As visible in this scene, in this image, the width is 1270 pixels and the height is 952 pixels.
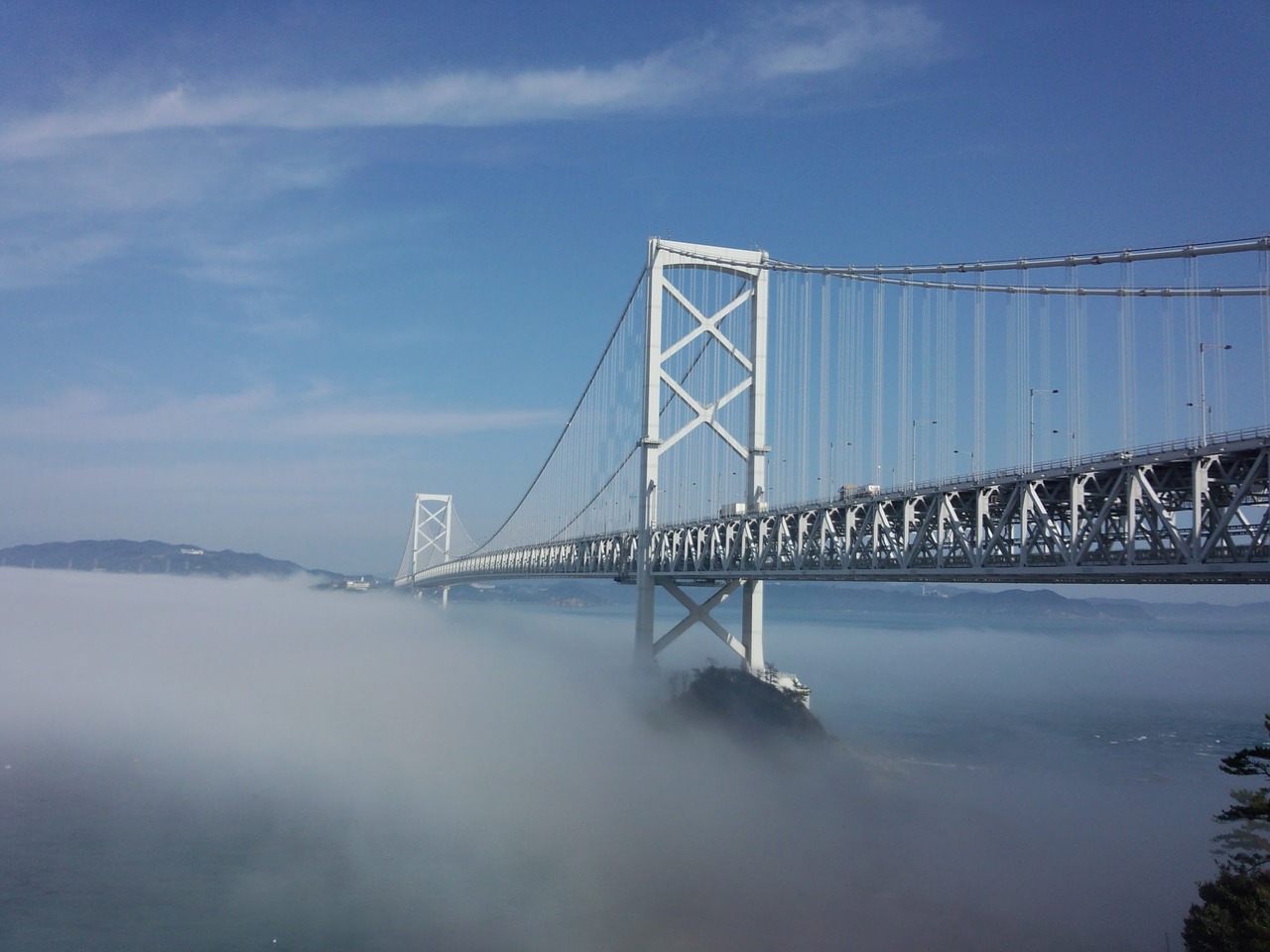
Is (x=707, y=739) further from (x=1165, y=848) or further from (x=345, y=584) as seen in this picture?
(x=345, y=584)

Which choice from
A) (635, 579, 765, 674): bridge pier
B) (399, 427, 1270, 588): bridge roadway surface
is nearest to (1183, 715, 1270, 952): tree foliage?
(399, 427, 1270, 588): bridge roadway surface

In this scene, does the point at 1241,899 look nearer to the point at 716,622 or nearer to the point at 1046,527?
the point at 1046,527

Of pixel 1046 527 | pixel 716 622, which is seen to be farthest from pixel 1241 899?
pixel 716 622

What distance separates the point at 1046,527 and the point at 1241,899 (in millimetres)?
6363

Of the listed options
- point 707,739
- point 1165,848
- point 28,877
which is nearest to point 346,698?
point 707,739

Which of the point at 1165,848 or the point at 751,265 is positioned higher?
the point at 751,265

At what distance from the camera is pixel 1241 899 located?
1484 centimetres

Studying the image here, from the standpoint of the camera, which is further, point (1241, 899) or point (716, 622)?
point (716, 622)

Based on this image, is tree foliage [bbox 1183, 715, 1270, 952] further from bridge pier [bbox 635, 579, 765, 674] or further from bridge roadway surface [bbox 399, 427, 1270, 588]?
bridge pier [bbox 635, 579, 765, 674]

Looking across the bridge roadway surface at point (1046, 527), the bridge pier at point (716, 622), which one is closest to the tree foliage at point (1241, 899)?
the bridge roadway surface at point (1046, 527)

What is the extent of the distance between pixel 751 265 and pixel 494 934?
25803 mm

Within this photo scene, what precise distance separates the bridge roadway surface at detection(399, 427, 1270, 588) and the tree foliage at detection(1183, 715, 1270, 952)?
294 cm

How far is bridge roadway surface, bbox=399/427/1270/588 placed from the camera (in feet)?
44.8

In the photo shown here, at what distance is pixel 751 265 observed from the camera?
1430 inches
